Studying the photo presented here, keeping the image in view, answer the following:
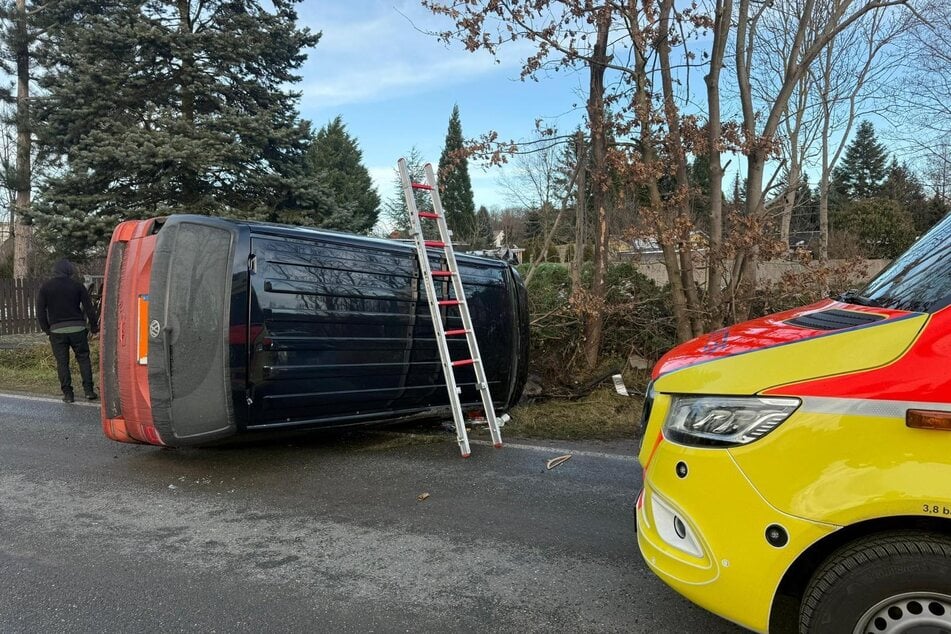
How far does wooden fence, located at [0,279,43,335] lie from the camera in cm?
1585

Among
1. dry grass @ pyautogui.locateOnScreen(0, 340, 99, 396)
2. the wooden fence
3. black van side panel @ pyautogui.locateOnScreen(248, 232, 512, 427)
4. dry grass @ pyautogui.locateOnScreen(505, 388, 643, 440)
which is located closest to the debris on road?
dry grass @ pyautogui.locateOnScreen(505, 388, 643, 440)

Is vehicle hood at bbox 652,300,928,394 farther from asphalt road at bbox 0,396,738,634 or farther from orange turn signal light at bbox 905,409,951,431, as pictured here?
asphalt road at bbox 0,396,738,634

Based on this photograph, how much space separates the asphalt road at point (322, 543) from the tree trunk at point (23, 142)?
12.0m

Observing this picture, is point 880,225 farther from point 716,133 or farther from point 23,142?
point 23,142

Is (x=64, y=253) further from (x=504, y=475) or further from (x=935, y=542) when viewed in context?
(x=935, y=542)

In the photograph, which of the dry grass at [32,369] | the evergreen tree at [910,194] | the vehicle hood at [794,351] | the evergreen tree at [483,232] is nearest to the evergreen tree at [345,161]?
the evergreen tree at [483,232]

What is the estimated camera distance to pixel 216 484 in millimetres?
4797

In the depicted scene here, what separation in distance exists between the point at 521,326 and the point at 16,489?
4.86 meters

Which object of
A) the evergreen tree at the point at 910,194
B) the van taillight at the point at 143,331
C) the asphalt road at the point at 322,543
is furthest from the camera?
→ the evergreen tree at the point at 910,194

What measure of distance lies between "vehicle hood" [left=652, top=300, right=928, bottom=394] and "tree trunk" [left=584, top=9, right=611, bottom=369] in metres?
6.07

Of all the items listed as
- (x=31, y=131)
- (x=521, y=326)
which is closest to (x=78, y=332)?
(x=521, y=326)

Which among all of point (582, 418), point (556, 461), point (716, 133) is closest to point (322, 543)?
point (556, 461)

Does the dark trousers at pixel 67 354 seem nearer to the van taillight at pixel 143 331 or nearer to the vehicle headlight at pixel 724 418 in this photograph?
the van taillight at pixel 143 331

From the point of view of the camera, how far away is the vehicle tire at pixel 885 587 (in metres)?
1.93
